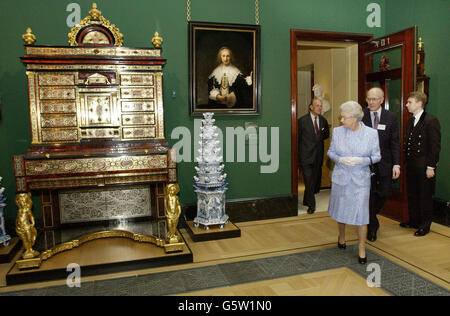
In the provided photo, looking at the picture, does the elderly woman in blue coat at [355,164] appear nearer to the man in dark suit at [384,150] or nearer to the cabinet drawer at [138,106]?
the man in dark suit at [384,150]

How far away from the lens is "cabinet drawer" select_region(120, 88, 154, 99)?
4.18 metres

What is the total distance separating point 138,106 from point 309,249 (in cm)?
256

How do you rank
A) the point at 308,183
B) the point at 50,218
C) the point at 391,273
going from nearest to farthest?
the point at 391,273 → the point at 50,218 → the point at 308,183

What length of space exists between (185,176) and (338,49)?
410 centimetres

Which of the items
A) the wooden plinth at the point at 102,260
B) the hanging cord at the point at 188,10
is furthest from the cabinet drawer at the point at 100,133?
the hanging cord at the point at 188,10

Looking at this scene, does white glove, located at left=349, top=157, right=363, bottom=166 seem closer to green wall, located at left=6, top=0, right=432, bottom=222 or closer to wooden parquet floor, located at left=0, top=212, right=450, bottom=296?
wooden parquet floor, located at left=0, top=212, right=450, bottom=296

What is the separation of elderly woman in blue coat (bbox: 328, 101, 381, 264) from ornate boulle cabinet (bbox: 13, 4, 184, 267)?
67.2 inches

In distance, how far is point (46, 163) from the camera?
348 centimetres

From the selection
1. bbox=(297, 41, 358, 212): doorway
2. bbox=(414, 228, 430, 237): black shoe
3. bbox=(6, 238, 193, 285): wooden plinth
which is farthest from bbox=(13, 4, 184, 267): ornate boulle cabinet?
bbox=(414, 228, 430, 237): black shoe

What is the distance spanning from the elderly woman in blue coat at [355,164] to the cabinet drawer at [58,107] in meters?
2.94

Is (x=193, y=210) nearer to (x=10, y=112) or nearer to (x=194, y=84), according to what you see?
(x=194, y=84)

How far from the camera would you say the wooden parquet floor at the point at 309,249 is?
3.06m

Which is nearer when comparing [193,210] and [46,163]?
[46,163]
